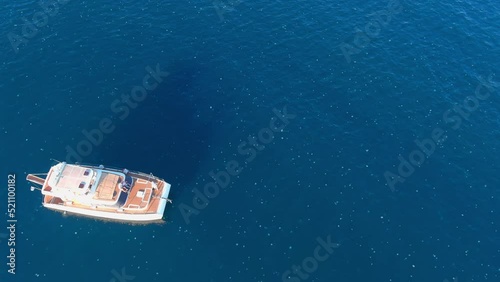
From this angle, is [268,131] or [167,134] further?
[268,131]

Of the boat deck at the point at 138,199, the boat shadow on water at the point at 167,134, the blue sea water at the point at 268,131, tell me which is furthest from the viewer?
the boat shadow on water at the point at 167,134

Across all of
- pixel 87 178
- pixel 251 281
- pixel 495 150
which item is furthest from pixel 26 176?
pixel 495 150

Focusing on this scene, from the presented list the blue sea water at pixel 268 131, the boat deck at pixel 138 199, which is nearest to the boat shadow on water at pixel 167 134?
the blue sea water at pixel 268 131

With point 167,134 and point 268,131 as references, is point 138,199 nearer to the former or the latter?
point 167,134

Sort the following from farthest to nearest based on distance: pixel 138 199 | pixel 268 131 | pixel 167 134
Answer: pixel 268 131 → pixel 167 134 → pixel 138 199

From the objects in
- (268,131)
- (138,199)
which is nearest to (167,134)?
(138,199)

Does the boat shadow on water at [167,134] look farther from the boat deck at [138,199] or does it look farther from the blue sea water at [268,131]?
the boat deck at [138,199]

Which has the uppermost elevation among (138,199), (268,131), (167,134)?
(167,134)

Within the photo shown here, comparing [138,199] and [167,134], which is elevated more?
[167,134]

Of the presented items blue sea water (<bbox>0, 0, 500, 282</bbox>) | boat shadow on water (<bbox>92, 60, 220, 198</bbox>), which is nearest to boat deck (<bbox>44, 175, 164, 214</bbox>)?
blue sea water (<bbox>0, 0, 500, 282</bbox>)
